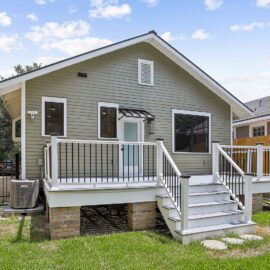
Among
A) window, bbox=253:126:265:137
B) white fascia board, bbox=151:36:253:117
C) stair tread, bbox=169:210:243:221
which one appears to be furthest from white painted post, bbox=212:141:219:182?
window, bbox=253:126:265:137

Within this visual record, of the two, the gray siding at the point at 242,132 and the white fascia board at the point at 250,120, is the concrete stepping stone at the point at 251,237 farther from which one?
the gray siding at the point at 242,132

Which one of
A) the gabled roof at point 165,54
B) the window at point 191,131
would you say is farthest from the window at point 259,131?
the window at point 191,131

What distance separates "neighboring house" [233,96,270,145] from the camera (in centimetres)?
1652

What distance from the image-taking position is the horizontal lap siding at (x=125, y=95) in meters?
8.61

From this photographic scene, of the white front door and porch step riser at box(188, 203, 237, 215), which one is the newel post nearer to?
porch step riser at box(188, 203, 237, 215)

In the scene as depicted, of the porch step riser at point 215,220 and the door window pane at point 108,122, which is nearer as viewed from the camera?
the porch step riser at point 215,220

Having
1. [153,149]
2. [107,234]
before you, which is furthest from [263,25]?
[107,234]

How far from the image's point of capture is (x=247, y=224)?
6523 millimetres

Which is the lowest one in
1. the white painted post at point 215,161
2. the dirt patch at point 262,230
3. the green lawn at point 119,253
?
the dirt patch at point 262,230

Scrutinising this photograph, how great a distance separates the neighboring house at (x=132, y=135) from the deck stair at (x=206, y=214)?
2 centimetres

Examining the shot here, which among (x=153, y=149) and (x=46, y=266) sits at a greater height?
(x=153, y=149)

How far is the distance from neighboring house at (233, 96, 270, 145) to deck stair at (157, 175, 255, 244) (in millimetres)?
7932

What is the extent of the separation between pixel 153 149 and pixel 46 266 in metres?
6.34

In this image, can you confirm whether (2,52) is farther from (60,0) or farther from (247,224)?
(247,224)
